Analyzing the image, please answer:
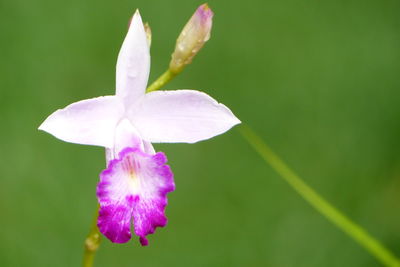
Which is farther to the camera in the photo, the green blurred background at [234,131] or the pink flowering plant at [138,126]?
the green blurred background at [234,131]

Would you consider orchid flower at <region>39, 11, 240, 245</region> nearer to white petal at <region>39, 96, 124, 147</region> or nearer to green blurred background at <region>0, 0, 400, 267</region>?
white petal at <region>39, 96, 124, 147</region>

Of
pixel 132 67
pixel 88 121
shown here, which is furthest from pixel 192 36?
pixel 88 121

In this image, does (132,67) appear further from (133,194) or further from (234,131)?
(234,131)

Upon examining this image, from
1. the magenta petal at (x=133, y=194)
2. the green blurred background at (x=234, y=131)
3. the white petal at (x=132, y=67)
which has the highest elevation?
the white petal at (x=132, y=67)

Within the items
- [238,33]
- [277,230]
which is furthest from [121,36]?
[277,230]

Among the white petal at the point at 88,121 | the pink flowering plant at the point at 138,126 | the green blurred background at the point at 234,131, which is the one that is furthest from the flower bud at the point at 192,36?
the green blurred background at the point at 234,131

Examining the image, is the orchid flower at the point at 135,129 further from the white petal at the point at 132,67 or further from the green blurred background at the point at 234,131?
the green blurred background at the point at 234,131

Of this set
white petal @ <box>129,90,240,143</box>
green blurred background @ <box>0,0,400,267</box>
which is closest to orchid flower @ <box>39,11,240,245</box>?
white petal @ <box>129,90,240,143</box>
